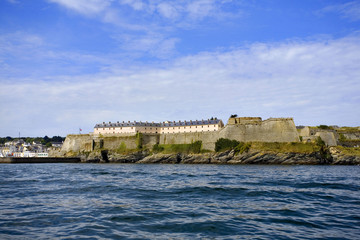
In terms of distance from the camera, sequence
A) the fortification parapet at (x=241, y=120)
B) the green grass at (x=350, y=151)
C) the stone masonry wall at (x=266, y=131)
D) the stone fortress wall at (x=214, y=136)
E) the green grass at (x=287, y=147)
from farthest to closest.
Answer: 1. the fortification parapet at (x=241, y=120)
2. the stone fortress wall at (x=214, y=136)
3. the stone masonry wall at (x=266, y=131)
4. the green grass at (x=350, y=151)
5. the green grass at (x=287, y=147)

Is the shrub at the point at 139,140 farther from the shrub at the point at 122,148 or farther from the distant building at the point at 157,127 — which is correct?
the distant building at the point at 157,127

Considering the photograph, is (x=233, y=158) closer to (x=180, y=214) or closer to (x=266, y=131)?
(x=266, y=131)

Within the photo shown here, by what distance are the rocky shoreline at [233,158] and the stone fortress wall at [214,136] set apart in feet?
11.0

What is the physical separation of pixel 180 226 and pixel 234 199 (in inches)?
218

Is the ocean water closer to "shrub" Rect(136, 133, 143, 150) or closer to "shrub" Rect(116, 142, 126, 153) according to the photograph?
"shrub" Rect(136, 133, 143, 150)

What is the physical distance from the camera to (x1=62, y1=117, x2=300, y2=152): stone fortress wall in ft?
207

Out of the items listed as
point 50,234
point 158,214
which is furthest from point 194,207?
point 50,234

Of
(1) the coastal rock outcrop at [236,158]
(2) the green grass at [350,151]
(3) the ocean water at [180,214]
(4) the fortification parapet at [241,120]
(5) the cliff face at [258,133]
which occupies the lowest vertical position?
(1) the coastal rock outcrop at [236,158]

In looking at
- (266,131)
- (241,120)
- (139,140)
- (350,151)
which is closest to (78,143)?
(139,140)

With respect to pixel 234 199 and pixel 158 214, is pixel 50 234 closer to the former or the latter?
pixel 158 214

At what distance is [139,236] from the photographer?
8.55 meters

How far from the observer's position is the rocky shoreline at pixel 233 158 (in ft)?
188

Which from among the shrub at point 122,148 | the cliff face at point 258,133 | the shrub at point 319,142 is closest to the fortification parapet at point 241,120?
the cliff face at point 258,133

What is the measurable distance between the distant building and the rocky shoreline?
12.9 meters
